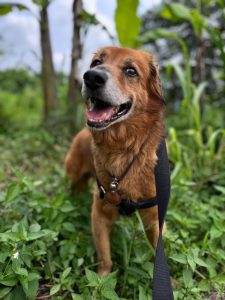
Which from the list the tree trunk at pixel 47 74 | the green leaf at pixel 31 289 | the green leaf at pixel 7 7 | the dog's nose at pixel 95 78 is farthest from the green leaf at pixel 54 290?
the tree trunk at pixel 47 74

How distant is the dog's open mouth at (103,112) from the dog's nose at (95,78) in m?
0.12

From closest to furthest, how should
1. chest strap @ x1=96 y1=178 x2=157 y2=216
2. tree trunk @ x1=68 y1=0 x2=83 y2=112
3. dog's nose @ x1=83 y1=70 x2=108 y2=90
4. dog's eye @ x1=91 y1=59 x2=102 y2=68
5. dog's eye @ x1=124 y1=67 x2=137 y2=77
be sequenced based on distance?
1. dog's nose @ x1=83 y1=70 x2=108 y2=90
2. chest strap @ x1=96 y1=178 x2=157 y2=216
3. dog's eye @ x1=124 y1=67 x2=137 y2=77
4. dog's eye @ x1=91 y1=59 x2=102 y2=68
5. tree trunk @ x1=68 y1=0 x2=83 y2=112

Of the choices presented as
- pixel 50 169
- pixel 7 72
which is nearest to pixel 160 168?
pixel 50 169

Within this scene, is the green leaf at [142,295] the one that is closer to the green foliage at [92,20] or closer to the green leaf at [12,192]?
the green leaf at [12,192]

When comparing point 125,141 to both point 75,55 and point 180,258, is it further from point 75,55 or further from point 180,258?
point 75,55

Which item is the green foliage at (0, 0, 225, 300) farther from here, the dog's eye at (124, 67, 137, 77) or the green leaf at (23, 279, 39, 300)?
the dog's eye at (124, 67, 137, 77)

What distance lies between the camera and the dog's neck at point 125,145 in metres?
2.44

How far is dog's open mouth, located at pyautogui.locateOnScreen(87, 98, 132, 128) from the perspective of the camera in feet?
7.10

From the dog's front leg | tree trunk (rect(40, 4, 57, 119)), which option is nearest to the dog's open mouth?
the dog's front leg

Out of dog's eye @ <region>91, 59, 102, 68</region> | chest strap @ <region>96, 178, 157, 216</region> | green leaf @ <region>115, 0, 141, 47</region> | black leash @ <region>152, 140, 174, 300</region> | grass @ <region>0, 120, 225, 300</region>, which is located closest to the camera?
black leash @ <region>152, 140, 174, 300</region>

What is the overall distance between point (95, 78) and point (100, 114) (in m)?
0.23

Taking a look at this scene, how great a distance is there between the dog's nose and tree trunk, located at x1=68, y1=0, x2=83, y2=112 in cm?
276

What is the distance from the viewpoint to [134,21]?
432cm

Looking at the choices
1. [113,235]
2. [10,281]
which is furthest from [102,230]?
[10,281]
